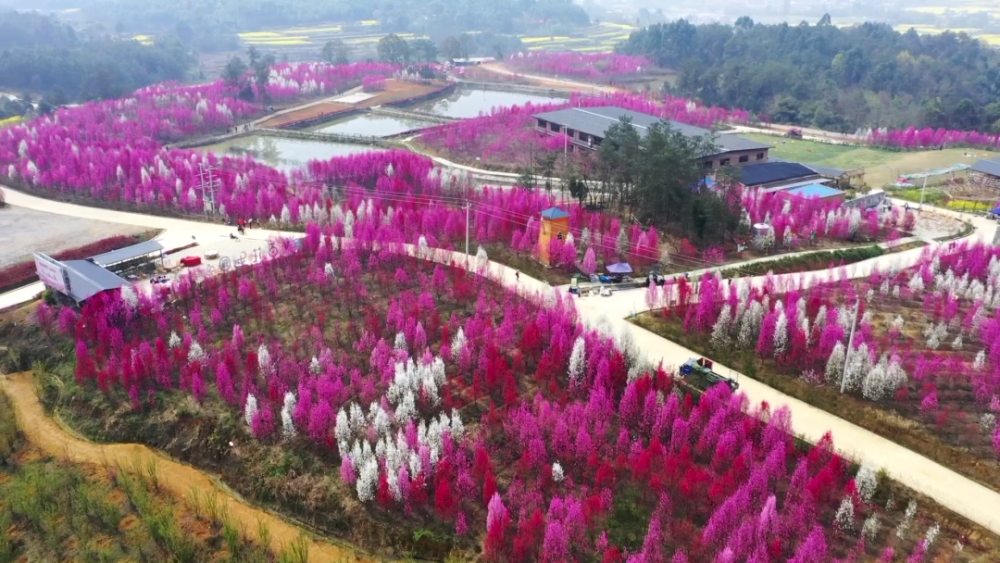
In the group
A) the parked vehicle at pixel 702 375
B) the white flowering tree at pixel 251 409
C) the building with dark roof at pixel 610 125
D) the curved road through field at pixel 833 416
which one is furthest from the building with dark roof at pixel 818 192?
the white flowering tree at pixel 251 409

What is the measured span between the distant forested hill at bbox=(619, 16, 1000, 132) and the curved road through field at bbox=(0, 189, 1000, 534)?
106ft

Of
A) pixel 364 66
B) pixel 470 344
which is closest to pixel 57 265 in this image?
pixel 470 344

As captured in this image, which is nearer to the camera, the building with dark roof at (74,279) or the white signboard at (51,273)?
the building with dark roof at (74,279)

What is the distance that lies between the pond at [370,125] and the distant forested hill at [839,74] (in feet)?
90.1

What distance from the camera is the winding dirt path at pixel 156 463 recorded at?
16.5m

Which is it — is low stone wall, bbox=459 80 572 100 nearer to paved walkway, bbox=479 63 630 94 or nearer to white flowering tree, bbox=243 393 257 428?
paved walkway, bbox=479 63 630 94

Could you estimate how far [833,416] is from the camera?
64.4 ft

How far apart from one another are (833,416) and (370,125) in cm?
5153

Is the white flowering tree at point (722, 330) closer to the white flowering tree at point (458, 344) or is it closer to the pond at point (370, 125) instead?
the white flowering tree at point (458, 344)

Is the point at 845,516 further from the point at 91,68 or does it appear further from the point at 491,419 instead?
the point at 91,68

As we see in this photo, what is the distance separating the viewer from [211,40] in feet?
371

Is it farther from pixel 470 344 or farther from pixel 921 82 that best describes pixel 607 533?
pixel 921 82

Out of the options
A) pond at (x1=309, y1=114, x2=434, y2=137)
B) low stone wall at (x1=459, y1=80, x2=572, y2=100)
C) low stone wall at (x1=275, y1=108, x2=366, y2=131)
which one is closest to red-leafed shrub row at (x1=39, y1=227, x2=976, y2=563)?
pond at (x1=309, y1=114, x2=434, y2=137)

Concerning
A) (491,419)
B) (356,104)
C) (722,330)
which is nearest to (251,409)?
(491,419)
